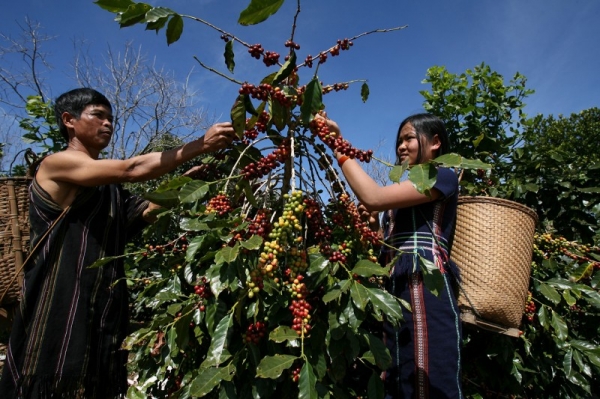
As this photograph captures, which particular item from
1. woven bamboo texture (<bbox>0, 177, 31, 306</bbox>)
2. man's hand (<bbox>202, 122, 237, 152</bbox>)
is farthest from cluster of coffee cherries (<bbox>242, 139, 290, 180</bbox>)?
woven bamboo texture (<bbox>0, 177, 31, 306</bbox>)

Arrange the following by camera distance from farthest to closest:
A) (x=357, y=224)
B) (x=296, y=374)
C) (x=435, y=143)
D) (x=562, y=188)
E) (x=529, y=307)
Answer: (x=562, y=188) < (x=529, y=307) < (x=435, y=143) < (x=357, y=224) < (x=296, y=374)

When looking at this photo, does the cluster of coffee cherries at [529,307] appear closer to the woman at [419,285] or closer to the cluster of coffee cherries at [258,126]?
the woman at [419,285]

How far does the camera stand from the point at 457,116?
2930 mm

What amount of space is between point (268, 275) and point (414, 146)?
88cm

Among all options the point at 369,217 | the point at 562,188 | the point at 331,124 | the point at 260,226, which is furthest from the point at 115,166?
the point at 562,188

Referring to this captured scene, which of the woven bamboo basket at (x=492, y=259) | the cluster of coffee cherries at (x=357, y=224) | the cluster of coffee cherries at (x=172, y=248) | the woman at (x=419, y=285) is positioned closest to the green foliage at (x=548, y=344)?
the woven bamboo basket at (x=492, y=259)

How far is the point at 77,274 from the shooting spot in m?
1.60

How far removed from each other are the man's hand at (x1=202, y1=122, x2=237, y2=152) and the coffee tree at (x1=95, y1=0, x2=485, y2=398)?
44mm

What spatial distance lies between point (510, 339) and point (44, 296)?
217 cm

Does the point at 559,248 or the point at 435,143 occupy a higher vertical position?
the point at 435,143

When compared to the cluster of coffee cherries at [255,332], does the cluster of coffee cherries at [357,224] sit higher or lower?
higher

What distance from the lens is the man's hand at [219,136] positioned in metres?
1.44

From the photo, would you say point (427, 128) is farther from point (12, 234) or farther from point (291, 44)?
point (12, 234)

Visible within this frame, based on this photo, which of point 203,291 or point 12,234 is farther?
point 12,234
